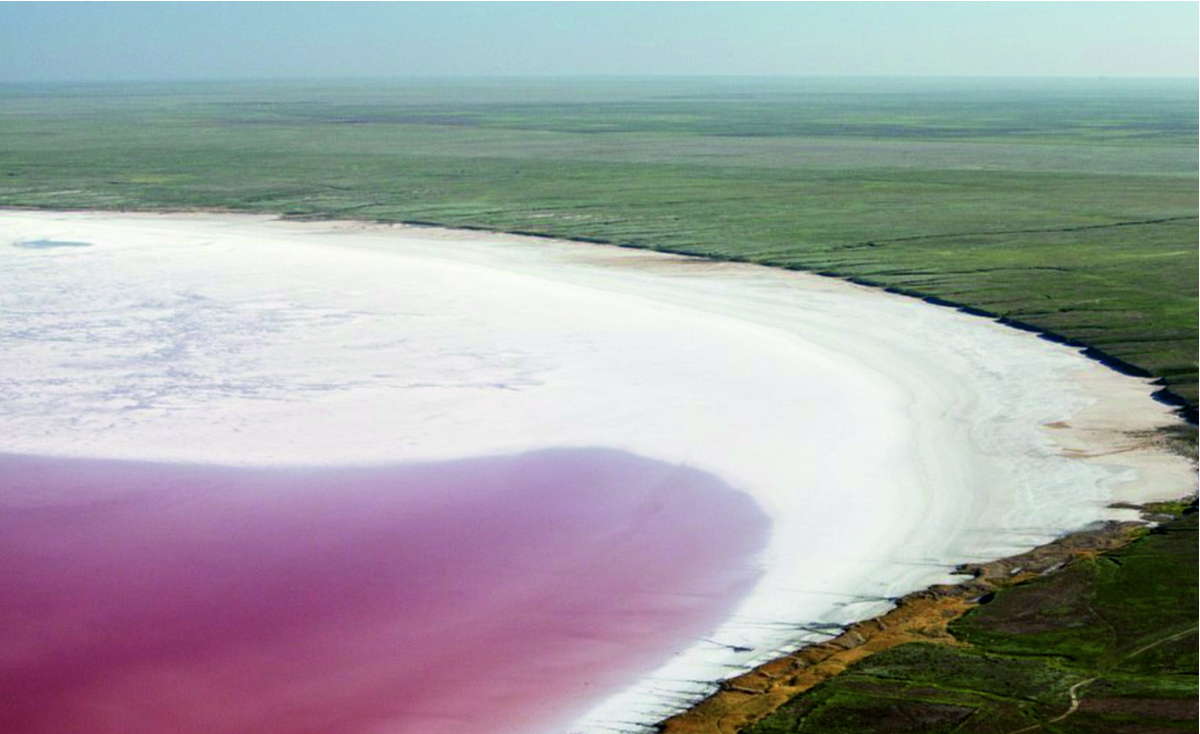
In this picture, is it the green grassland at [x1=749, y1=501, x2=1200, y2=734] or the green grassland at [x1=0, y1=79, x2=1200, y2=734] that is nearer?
the green grassland at [x1=749, y1=501, x2=1200, y2=734]

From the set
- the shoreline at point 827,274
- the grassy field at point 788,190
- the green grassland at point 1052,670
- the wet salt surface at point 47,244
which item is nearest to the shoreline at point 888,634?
the green grassland at point 1052,670

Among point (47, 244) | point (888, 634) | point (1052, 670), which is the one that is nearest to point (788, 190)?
point (47, 244)

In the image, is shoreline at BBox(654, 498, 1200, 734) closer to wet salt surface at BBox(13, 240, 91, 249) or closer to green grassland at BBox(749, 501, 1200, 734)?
green grassland at BBox(749, 501, 1200, 734)

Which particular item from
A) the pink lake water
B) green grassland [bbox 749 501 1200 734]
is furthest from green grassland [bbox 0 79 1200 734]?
the pink lake water

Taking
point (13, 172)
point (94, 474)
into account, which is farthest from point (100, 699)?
point (13, 172)

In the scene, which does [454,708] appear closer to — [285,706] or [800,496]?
[285,706]

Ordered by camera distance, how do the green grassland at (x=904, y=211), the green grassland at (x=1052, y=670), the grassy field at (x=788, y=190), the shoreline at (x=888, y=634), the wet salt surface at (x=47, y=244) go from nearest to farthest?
the green grassland at (x=1052, y=670) → the shoreline at (x=888, y=634) → the green grassland at (x=904, y=211) → the grassy field at (x=788, y=190) → the wet salt surface at (x=47, y=244)

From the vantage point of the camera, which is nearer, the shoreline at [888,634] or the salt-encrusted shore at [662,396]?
the shoreline at [888,634]

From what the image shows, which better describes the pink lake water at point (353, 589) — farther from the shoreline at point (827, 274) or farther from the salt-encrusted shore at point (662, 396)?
the shoreline at point (827, 274)
